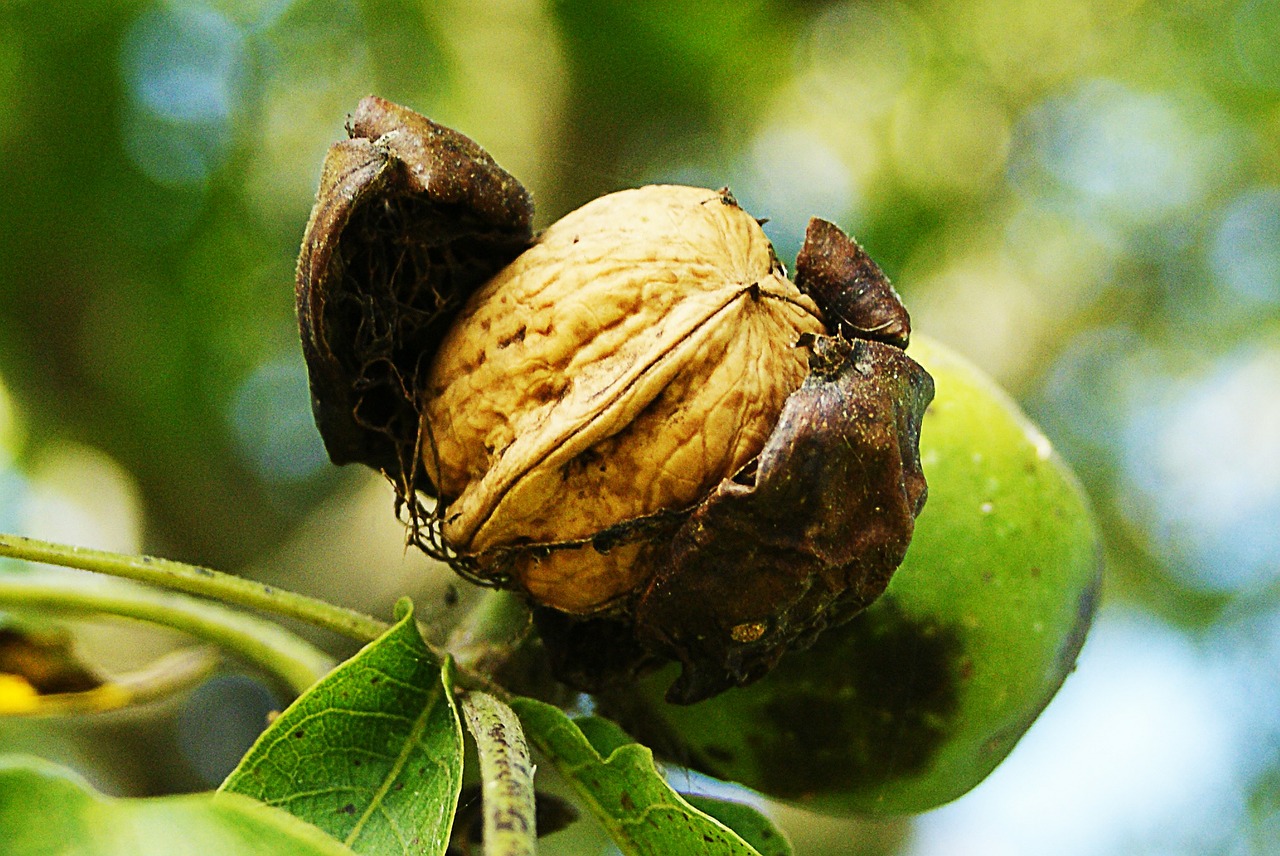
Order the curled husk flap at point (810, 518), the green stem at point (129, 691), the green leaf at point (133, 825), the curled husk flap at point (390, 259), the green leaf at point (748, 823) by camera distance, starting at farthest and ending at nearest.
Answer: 1. the green stem at point (129, 691)
2. the green leaf at point (748, 823)
3. the curled husk flap at point (390, 259)
4. the curled husk flap at point (810, 518)
5. the green leaf at point (133, 825)

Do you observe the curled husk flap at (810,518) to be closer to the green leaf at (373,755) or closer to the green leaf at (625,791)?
the green leaf at (625,791)

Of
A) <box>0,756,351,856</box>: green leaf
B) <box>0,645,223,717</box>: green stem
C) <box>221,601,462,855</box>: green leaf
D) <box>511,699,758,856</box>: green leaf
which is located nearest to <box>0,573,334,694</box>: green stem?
<box>0,645,223,717</box>: green stem

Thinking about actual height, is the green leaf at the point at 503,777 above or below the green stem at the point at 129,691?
above

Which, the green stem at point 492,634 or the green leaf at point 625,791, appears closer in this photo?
the green leaf at point 625,791

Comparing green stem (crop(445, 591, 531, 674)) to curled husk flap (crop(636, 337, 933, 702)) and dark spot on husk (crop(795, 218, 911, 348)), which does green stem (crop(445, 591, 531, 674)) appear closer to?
curled husk flap (crop(636, 337, 933, 702))

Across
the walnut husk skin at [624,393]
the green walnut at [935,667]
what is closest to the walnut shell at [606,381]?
the walnut husk skin at [624,393]

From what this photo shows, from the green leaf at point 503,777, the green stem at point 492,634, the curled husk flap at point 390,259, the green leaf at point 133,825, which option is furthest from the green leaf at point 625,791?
the green leaf at point 133,825

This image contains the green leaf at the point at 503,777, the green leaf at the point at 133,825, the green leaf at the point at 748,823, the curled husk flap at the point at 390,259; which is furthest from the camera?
the green leaf at the point at 748,823
